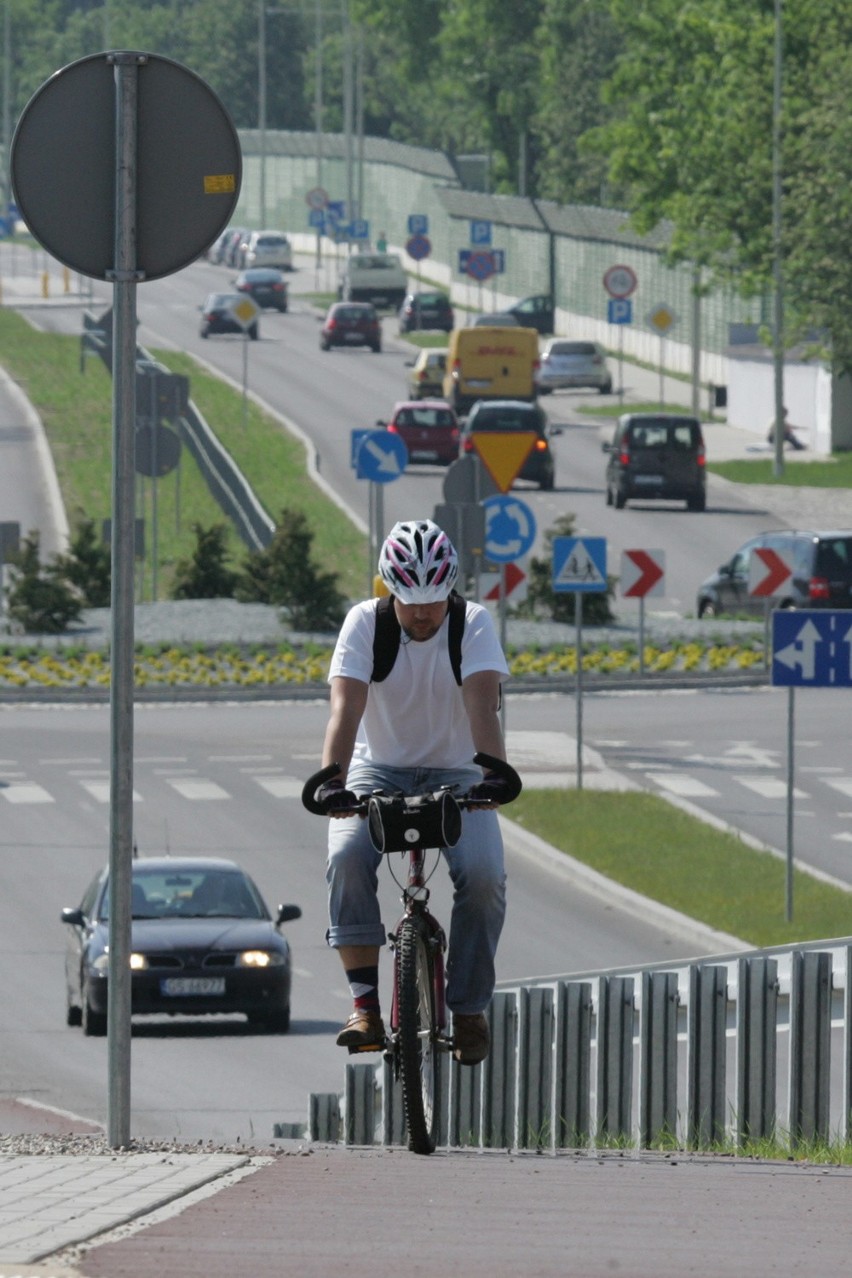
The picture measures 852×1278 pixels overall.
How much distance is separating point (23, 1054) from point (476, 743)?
33.0ft

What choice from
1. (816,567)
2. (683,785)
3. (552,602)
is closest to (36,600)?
(552,602)

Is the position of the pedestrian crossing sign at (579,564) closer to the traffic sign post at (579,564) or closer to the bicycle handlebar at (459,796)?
the traffic sign post at (579,564)

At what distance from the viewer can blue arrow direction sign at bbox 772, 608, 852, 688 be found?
67.8ft

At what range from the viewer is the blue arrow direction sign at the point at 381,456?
34594 mm

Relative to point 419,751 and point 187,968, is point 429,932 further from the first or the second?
point 187,968

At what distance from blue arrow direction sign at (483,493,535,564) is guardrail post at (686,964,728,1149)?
18045 millimetres

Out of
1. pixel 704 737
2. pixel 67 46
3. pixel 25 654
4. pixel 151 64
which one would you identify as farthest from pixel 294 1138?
pixel 67 46

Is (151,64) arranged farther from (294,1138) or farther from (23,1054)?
(23,1054)

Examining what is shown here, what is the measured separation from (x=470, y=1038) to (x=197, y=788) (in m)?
20.3

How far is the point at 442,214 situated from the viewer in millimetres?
115062

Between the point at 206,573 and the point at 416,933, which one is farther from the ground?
the point at 416,933

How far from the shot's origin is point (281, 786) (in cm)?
2867

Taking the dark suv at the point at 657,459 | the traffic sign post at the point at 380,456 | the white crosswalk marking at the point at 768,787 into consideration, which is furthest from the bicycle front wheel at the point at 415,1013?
the dark suv at the point at 657,459

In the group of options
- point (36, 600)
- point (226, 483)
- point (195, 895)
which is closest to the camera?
point (195, 895)
